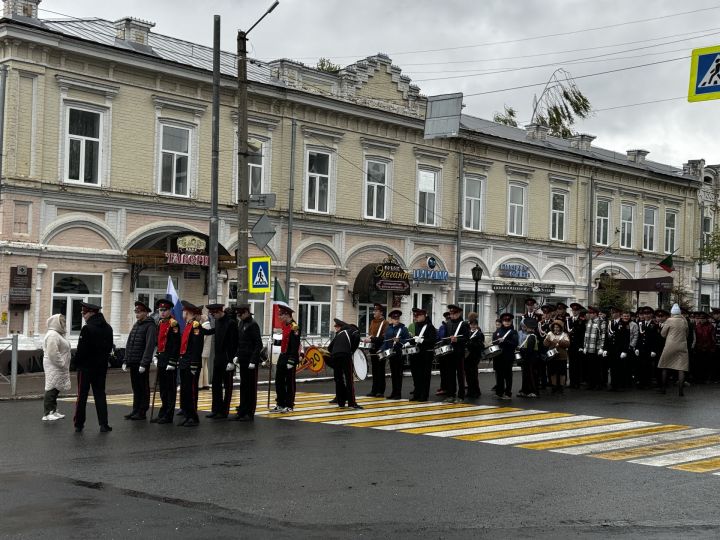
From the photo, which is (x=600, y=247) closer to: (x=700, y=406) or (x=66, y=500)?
(x=700, y=406)

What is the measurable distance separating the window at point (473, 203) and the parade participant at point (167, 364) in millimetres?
24873

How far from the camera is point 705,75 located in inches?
522

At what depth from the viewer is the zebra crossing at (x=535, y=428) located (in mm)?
13117

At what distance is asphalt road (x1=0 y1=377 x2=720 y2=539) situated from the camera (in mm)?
8422

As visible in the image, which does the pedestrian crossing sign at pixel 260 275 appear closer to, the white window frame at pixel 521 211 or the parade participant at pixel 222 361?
the parade participant at pixel 222 361

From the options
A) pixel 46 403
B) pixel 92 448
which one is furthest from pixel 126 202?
pixel 92 448

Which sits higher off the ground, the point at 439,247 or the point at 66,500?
the point at 439,247

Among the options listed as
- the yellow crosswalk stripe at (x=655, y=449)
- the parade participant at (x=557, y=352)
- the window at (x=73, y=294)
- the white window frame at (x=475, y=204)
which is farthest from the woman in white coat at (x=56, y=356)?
the white window frame at (x=475, y=204)

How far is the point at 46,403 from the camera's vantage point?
15.9 m

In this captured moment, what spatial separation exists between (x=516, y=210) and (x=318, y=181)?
37.0ft

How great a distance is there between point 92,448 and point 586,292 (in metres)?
35.5

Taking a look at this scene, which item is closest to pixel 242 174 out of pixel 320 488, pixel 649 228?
pixel 320 488

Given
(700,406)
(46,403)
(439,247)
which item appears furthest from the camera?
(439,247)

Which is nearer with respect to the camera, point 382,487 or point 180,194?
point 382,487
